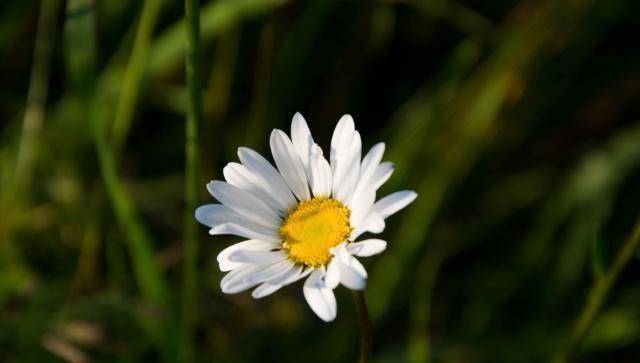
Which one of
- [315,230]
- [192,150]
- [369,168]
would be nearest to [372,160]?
[369,168]

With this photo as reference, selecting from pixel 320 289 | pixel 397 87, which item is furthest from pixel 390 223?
pixel 320 289

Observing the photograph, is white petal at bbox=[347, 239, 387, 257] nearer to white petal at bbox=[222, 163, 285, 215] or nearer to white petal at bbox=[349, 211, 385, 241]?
white petal at bbox=[349, 211, 385, 241]

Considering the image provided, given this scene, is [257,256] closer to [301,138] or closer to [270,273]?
[270,273]

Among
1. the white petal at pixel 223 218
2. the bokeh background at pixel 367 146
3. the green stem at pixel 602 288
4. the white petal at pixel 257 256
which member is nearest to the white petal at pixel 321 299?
the white petal at pixel 257 256

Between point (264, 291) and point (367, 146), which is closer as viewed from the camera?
point (264, 291)

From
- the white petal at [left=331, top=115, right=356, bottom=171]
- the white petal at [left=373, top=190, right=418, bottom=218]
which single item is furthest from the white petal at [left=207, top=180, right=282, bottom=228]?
the white petal at [left=373, top=190, right=418, bottom=218]

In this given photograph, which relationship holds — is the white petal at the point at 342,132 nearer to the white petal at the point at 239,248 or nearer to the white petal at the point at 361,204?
the white petal at the point at 361,204
